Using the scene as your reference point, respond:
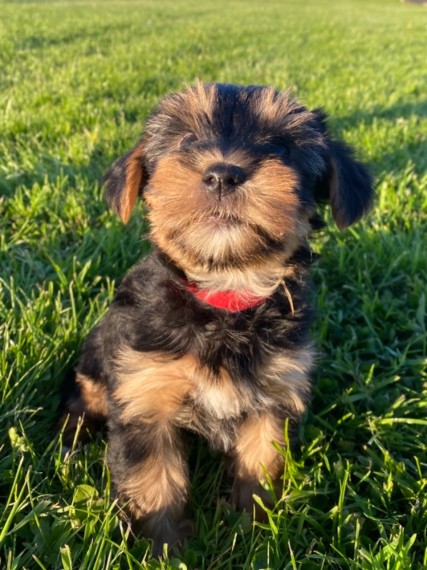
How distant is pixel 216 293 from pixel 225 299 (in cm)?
5

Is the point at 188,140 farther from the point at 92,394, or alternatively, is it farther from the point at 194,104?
the point at 92,394

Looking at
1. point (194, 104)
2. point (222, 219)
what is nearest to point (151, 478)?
point (222, 219)

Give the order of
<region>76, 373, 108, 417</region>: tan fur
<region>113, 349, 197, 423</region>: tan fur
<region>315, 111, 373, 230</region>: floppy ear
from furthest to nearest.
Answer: <region>76, 373, 108, 417</region>: tan fur < <region>315, 111, 373, 230</region>: floppy ear < <region>113, 349, 197, 423</region>: tan fur

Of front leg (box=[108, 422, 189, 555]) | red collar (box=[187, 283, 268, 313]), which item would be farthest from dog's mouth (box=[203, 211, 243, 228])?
front leg (box=[108, 422, 189, 555])

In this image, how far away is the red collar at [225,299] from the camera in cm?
271

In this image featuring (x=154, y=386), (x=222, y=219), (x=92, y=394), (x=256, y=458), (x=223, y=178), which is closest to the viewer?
(x=223, y=178)

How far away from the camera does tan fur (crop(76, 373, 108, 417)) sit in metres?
3.13

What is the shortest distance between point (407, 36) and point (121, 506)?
2186 cm

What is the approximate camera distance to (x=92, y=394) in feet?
10.3

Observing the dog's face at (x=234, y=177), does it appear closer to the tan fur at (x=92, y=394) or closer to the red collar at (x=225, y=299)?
the red collar at (x=225, y=299)

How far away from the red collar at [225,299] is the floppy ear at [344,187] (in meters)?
0.64

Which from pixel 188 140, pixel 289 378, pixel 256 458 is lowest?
pixel 256 458

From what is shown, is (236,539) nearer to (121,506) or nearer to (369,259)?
(121,506)

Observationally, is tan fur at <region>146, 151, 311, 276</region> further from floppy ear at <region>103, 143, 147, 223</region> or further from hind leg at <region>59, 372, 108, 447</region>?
hind leg at <region>59, 372, 108, 447</region>
